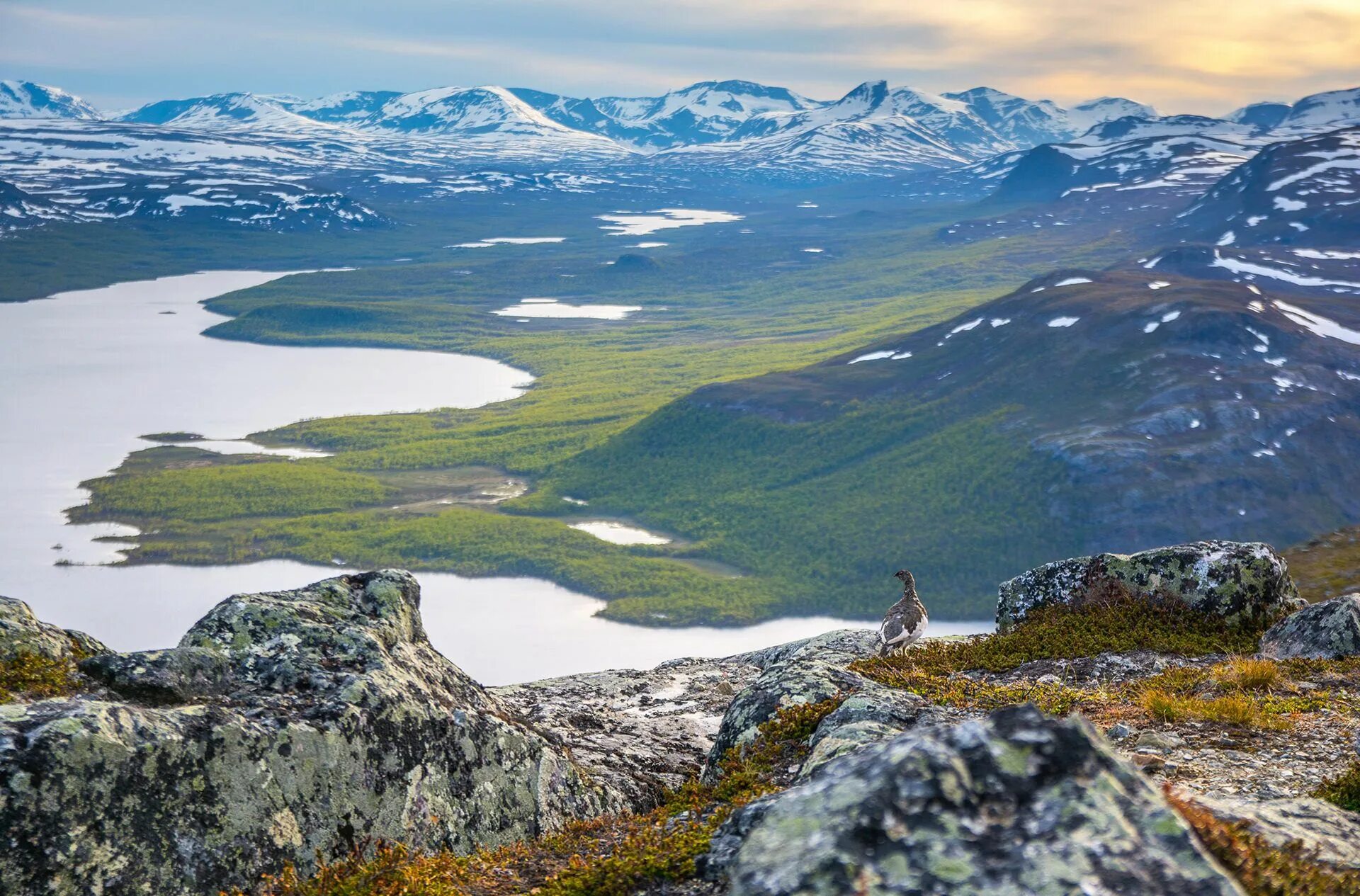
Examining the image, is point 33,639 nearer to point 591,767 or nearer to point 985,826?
point 591,767

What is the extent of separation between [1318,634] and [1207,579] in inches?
103

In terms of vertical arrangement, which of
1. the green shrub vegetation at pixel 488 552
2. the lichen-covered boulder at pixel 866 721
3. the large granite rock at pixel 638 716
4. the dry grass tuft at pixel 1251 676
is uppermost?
the lichen-covered boulder at pixel 866 721

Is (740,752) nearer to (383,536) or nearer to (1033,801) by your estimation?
(1033,801)

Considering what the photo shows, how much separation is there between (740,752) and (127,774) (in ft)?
21.9

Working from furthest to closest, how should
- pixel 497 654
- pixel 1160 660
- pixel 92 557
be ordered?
pixel 92 557, pixel 497 654, pixel 1160 660

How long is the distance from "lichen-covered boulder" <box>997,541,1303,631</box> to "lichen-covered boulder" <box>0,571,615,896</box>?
1301 centimetres

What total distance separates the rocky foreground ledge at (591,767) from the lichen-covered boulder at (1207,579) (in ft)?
9.03

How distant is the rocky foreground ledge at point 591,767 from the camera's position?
22.0 ft

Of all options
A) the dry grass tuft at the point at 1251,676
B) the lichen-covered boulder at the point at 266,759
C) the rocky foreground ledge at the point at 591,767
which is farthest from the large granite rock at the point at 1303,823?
the lichen-covered boulder at the point at 266,759

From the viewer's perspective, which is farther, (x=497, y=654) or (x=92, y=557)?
(x=92, y=557)

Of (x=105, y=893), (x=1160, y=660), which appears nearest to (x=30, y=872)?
(x=105, y=893)

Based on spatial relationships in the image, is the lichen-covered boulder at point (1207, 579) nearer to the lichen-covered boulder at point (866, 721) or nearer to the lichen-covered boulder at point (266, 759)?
the lichen-covered boulder at point (866, 721)

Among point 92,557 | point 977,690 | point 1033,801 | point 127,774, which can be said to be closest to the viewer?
point 1033,801

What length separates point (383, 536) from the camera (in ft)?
604
